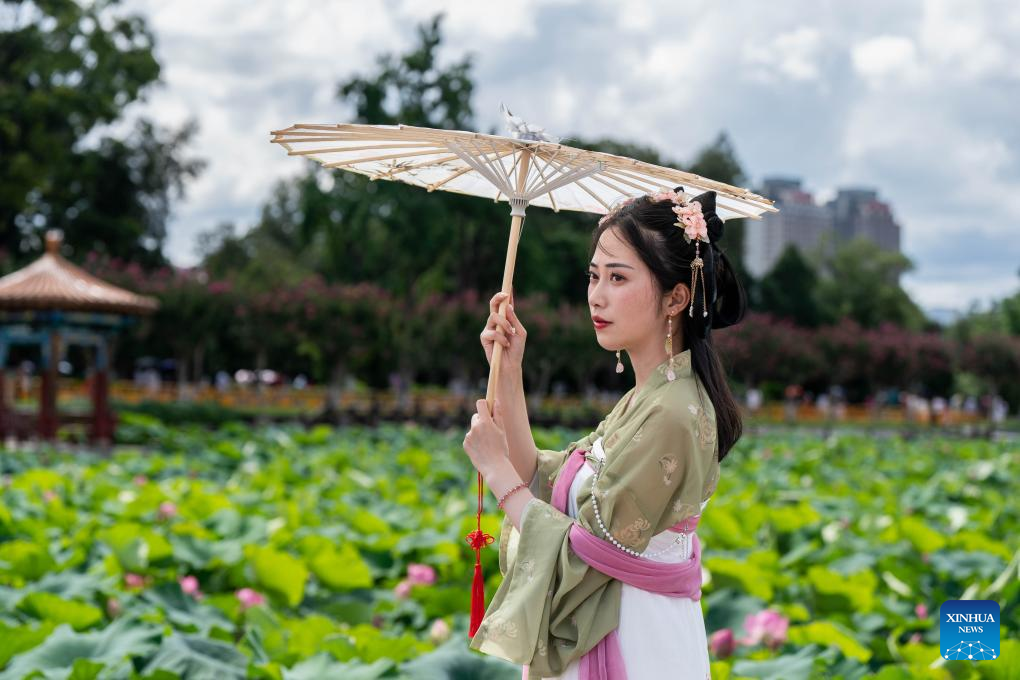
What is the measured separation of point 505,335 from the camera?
77.3 inches

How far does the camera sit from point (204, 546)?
3.79m

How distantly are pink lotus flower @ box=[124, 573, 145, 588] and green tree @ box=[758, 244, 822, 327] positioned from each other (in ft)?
117

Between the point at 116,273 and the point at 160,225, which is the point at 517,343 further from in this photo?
the point at 160,225

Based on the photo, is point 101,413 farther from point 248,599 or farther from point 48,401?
point 248,599

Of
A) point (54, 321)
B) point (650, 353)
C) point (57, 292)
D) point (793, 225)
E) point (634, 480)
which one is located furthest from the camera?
point (793, 225)

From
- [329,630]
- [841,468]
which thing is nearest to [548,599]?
[329,630]

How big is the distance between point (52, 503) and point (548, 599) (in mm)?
3797

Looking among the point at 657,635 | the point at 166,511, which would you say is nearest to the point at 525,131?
the point at 657,635

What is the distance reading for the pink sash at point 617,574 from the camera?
1.78m

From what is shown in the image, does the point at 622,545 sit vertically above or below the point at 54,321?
below

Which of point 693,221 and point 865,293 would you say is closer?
point 693,221

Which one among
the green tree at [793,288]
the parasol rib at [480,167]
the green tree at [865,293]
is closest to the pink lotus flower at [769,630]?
the parasol rib at [480,167]

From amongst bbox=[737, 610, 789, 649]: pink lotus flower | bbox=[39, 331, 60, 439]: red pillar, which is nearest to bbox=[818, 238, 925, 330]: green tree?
bbox=[39, 331, 60, 439]: red pillar

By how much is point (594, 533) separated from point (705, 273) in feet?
1.68
